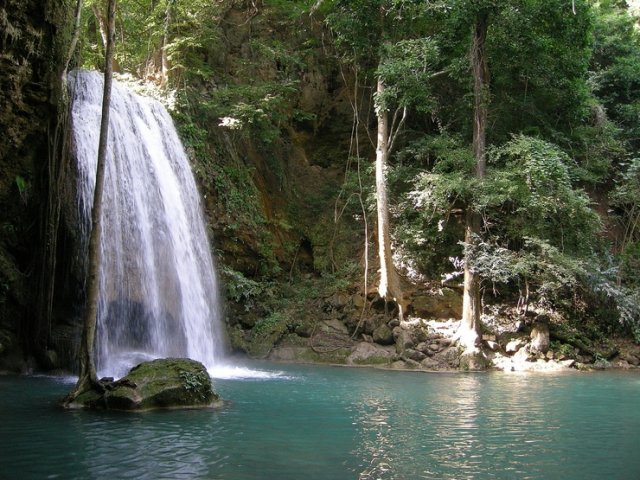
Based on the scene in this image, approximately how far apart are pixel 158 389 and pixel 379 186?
10.5 metres

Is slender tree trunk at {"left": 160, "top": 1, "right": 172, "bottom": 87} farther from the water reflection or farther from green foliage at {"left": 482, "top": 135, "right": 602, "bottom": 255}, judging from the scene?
the water reflection

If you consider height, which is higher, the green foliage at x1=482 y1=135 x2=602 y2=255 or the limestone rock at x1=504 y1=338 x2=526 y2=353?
the green foliage at x1=482 y1=135 x2=602 y2=255

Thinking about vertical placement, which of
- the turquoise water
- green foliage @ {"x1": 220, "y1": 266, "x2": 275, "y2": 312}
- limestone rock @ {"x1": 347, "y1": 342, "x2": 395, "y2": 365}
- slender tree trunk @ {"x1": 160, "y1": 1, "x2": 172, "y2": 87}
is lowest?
the turquoise water

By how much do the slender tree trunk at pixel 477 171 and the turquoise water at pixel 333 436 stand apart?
429cm

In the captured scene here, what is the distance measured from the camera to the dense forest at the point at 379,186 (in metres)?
12.3

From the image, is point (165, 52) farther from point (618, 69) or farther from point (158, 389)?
point (618, 69)

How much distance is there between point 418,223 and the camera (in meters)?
17.9

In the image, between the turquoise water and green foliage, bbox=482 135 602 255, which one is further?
green foliage, bbox=482 135 602 255

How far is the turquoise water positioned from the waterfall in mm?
1971


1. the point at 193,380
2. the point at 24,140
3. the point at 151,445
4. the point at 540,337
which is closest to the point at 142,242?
the point at 24,140

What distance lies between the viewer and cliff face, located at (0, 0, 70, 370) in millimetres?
10250

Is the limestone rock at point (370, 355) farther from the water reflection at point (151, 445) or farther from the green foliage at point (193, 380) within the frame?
the water reflection at point (151, 445)

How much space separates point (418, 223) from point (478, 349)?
4.52m

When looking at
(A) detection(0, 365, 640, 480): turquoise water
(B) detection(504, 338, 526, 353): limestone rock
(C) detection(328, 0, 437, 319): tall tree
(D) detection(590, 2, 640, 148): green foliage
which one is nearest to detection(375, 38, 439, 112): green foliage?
(C) detection(328, 0, 437, 319): tall tree
